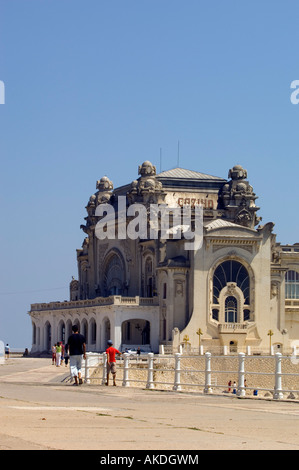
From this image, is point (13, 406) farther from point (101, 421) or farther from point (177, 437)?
point (177, 437)

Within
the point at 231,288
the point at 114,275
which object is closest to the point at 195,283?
the point at 231,288

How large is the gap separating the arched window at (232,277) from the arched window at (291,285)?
15.1 meters

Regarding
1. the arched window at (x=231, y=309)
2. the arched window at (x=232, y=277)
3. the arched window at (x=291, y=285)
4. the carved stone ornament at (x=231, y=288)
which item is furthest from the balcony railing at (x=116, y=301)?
the arched window at (x=291, y=285)

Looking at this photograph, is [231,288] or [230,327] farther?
[231,288]

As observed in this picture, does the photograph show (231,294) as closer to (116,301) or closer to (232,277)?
(232,277)

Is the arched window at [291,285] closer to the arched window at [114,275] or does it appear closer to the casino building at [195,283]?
the casino building at [195,283]

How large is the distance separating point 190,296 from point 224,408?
70.4 m

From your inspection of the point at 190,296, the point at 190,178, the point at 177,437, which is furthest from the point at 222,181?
the point at 177,437

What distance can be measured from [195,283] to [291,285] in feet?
68.7

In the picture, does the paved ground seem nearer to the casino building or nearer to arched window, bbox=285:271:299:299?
the casino building

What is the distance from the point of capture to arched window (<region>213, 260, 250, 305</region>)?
93938mm

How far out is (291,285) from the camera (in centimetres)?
10994

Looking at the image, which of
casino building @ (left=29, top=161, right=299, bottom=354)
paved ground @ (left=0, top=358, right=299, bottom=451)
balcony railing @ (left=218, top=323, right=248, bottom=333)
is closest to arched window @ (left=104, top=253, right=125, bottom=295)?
casino building @ (left=29, top=161, right=299, bottom=354)
